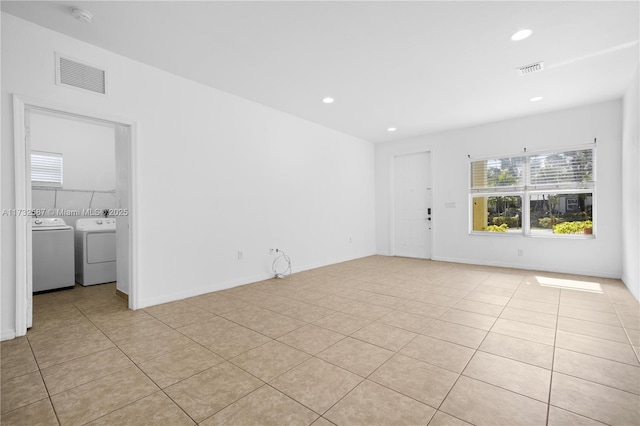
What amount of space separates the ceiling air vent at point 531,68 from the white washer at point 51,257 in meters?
6.47

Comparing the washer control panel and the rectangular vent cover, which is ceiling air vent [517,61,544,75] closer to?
the rectangular vent cover

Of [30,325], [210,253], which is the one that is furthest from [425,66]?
[30,325]

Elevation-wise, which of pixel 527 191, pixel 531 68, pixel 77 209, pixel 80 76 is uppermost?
pixel 531 68

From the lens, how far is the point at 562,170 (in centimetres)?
514

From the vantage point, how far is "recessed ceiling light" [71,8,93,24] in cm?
249

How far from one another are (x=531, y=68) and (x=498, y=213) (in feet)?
10.0

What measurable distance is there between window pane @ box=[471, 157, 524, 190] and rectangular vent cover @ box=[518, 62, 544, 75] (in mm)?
2410

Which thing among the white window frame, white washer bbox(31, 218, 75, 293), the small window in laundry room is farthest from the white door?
the small window in laundry room

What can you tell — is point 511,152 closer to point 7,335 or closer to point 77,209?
point 7,335

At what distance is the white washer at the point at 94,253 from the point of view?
4.45 m

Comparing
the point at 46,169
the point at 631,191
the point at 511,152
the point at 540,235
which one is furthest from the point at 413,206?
the point at 46,169

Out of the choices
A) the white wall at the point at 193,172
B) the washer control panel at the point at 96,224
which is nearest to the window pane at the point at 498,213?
the white wall at the point at 193,172

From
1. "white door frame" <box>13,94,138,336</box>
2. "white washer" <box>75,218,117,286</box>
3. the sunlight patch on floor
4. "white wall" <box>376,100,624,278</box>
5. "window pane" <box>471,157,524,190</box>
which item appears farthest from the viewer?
"window pane" <box>471,157,524,190</box>

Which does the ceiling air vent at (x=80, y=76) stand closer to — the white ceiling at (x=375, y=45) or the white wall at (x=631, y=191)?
the white ceiling at (x=375, y=45)
